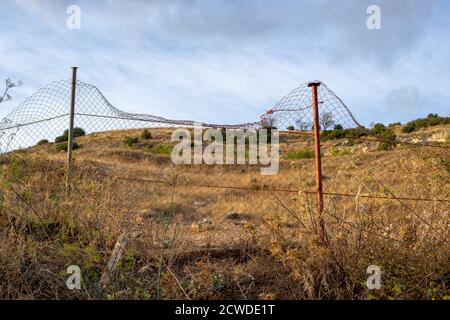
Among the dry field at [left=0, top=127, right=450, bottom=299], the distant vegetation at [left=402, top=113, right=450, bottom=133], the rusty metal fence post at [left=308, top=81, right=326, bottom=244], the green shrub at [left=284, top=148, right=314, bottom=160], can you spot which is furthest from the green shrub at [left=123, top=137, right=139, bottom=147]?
the rusty metal fence post at [left=308, top=81, right=326, bottom=244]

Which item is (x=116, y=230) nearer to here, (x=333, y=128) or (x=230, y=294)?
(x=230, y=294)

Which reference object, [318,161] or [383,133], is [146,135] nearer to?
[383,133]

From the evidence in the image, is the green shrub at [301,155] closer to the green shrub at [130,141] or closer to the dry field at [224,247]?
the green shrub at [130,141]

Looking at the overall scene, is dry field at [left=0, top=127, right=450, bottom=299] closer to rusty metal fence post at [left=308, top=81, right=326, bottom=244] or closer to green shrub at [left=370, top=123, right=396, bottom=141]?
rusty metal fence post at [left=308, top=81, right=326, bottom=244]

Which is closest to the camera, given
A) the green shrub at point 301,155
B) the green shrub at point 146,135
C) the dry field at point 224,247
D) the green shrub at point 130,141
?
the dry field at point 224,247

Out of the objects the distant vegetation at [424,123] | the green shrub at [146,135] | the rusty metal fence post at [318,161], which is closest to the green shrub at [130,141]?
the green shrub at [146,135]

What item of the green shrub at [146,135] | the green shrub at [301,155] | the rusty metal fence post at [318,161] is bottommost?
the rusty metal fence post at [318,161]

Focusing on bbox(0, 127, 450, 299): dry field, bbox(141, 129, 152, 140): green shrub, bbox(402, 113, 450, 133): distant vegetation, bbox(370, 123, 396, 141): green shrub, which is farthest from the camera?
bbox(402, 113, 450, 133): distant vegetation

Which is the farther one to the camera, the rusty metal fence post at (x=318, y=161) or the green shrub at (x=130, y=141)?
the green shrub at (x=130, y=141)

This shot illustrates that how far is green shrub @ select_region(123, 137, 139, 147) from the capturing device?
28.4 m

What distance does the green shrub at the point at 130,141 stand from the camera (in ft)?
93.0

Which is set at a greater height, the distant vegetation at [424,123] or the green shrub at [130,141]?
the distant vegetation at [424,123]

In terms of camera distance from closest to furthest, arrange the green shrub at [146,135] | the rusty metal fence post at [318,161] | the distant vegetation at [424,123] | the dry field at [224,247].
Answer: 1. the dry field at [224,247]
2. the rusty metal fence post at [318,161]
3. the green shrub at [146,135]
4. the distant vegetation at [424,123]
